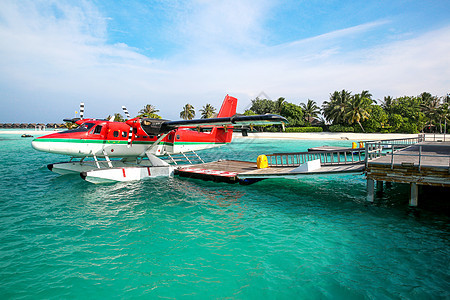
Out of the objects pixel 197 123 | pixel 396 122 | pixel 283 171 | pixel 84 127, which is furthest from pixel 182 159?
pixel 396 122

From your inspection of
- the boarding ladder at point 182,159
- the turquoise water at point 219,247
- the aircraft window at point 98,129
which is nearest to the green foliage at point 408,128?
the boarding ladder at point 182,159

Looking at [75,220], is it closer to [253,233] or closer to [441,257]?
[253,233]

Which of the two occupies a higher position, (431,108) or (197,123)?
(431,108)

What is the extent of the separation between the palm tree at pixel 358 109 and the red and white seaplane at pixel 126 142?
166ft

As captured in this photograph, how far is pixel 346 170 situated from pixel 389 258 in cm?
500

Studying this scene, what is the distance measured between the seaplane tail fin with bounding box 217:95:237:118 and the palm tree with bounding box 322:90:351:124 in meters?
48.7

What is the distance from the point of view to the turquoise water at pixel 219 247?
5512mm

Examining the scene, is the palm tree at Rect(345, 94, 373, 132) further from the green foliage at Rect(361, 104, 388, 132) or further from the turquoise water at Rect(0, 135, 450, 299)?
A: the turquoise water at Rect(0, 135, 450, 299)

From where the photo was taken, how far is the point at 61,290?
17.6 feet

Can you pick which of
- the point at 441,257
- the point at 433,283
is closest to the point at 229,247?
the point at 433,283

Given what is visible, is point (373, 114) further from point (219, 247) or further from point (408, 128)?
point (219, 247)

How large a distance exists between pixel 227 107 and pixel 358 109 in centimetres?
4885

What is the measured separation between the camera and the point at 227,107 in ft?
70.5

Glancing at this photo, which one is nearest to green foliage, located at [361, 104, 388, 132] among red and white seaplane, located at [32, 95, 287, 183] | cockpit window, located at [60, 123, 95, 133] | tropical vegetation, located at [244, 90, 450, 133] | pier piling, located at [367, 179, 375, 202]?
tropical vegetation, located at [244, 90, 450, 133]
